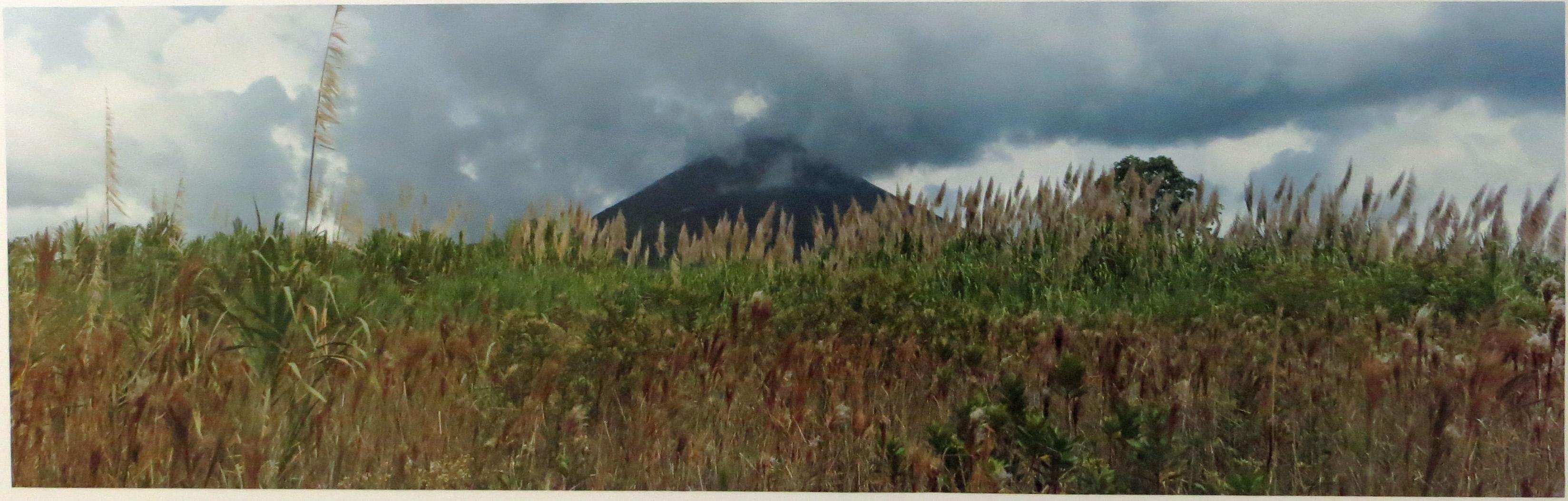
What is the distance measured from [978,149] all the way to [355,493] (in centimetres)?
260

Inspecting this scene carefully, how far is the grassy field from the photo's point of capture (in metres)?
3.12

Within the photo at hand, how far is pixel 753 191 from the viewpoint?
3598 mm

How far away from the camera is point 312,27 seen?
3.55m

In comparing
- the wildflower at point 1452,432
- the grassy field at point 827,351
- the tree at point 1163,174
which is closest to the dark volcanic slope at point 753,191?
the grassy field at point 827,351

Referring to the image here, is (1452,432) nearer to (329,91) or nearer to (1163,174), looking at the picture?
(1163,174)

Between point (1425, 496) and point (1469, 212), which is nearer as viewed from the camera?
point (1425, 496)

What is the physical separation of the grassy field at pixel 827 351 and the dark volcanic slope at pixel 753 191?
11cm

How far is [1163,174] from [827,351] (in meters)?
1.50

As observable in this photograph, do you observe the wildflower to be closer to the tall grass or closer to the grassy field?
the grassy field

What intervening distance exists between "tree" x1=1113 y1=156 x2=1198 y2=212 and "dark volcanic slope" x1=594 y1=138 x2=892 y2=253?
919 millimetres

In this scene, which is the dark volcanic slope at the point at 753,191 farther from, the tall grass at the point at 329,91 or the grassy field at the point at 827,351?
the tall grass at the point at 329,91

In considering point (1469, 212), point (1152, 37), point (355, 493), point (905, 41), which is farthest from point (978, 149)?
point (355, 493)

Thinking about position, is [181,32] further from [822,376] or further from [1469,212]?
[1469,212]

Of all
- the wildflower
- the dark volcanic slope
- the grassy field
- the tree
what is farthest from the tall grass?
the wildflower
